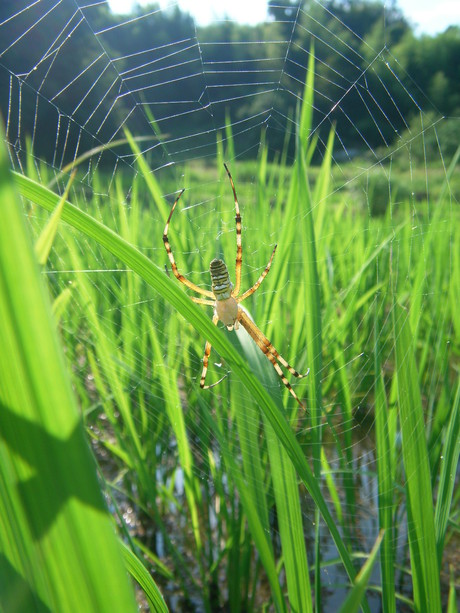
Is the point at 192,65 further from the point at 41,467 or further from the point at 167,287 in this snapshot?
the point at 41,467

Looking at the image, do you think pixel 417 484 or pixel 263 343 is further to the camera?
pixel 263 343

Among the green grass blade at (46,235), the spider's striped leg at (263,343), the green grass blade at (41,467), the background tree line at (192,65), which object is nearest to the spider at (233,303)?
the spider's striped leg at (263,343)

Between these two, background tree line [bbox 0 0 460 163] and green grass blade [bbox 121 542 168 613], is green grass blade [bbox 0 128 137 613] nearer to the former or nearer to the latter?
green grass blade [bbox 121 542 168 613]

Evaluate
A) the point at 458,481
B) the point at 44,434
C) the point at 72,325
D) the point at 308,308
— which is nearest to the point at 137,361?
the point at 72,325

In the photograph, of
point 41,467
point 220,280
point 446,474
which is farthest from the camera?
point 220,280

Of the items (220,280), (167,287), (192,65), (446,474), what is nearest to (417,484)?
(446,474)

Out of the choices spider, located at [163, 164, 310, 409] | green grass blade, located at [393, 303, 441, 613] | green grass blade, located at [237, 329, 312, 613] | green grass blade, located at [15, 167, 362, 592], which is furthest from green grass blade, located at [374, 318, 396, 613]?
spider, located at [163, 164, 310, 409]
